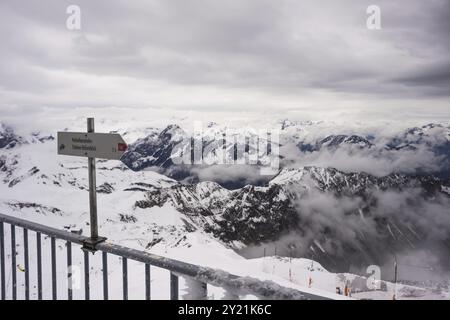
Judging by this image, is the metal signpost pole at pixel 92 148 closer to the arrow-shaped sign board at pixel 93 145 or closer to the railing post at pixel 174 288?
the arrow-shaped sign board at pixel 93 145

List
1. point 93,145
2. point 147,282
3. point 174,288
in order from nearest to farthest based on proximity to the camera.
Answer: point 174,288
point 147,282
point 93,145

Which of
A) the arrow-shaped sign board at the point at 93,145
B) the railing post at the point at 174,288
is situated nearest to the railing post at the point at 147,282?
the railing post at the point at 174,288

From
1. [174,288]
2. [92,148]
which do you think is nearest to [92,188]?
[92,148]

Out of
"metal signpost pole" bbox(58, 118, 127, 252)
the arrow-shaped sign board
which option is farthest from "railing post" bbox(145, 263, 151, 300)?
the arrow-shaped sign board

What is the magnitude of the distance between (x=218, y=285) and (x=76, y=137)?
268 centimetres

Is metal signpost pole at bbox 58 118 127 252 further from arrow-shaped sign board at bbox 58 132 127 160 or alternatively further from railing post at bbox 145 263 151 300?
railing post at bbox 145 263 151 300

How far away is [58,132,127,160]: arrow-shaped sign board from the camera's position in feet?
14.4

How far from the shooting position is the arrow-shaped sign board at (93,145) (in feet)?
14.4

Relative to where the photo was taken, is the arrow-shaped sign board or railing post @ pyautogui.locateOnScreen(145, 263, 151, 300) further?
the arrow-shaped sign board

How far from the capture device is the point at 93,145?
15.1ft

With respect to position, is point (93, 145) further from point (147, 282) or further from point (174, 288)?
point (174, 288)

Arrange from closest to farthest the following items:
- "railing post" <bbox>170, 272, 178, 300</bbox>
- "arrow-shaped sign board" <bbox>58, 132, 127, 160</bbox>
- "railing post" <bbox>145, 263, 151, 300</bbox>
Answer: "railing post" <bbox>170, 272, 178, 300</bbox>, "railing post" <bbox>145, 263, 151, 300</bbox>, "arrow-shaped sign board" <bbox>58, 132, 127, 160</bbox>
